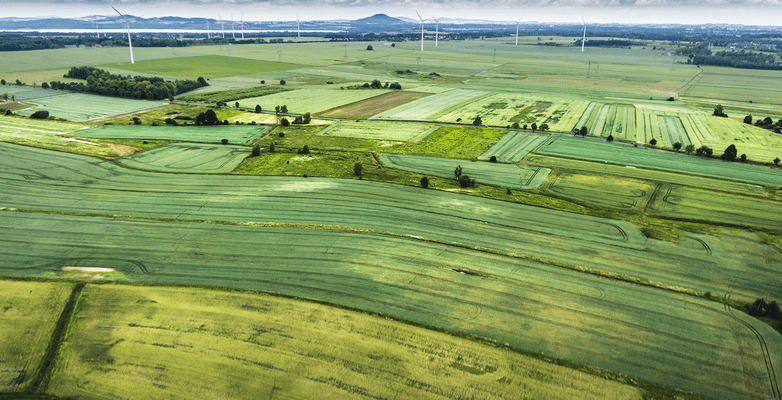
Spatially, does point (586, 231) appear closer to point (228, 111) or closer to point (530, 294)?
point (530, 294)

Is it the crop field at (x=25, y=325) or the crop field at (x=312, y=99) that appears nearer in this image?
the crop field at (x=25, y=325)

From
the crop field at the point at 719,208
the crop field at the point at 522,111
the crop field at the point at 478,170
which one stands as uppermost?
the crop field at the point at 522,111

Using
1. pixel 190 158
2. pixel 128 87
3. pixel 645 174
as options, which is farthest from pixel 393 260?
pixel 128 87

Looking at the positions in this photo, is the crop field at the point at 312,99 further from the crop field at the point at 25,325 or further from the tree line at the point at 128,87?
the crop field at the point at 25,325

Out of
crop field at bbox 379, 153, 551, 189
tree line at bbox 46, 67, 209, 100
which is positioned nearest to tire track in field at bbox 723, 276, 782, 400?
crop field at bbox 379, 153, 551, 189

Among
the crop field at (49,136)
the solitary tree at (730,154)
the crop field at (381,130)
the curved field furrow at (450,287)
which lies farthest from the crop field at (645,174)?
the crop field at (49,136)

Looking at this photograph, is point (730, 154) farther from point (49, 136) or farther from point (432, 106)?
point (49, 136)
